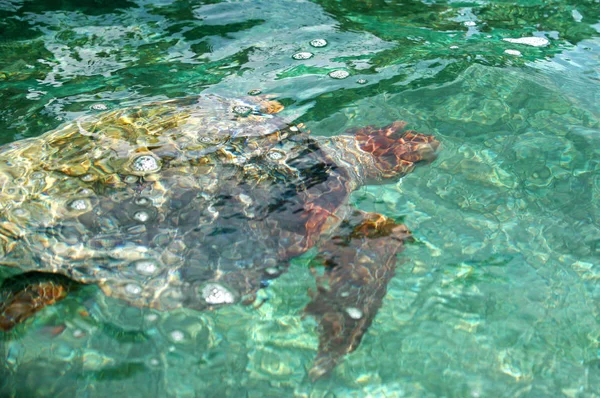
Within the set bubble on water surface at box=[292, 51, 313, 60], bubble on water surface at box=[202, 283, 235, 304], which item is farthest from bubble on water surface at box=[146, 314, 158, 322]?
bubble on water surface at box=[292, 51, 313, 60]

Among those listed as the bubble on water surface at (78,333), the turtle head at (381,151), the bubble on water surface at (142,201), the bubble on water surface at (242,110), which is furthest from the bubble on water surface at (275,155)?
the bubble on water surface at (78,333)

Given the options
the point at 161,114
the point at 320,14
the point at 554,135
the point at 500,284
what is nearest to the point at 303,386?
the point at 500,284

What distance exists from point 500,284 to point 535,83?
8.25 ft

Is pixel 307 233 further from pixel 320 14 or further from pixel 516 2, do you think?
pixel 516 2

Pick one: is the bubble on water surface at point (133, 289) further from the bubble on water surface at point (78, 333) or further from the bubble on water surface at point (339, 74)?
the bubble on water surface at point (339, 74)

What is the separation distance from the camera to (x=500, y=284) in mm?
2992

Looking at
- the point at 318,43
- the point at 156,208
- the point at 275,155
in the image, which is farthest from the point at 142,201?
the point at 318,43

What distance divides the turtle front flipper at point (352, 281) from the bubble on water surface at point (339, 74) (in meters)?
1.88

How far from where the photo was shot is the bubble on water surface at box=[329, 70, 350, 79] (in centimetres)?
484

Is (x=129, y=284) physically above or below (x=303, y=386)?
above

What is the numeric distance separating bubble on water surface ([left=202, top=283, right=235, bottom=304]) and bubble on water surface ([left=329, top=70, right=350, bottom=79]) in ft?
8.68

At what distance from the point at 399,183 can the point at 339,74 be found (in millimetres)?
1615

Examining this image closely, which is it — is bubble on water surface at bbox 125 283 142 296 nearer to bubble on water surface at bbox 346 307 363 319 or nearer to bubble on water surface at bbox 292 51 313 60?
bubble on water surface at bbox 346 307 363 319

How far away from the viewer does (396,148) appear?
385 cm
